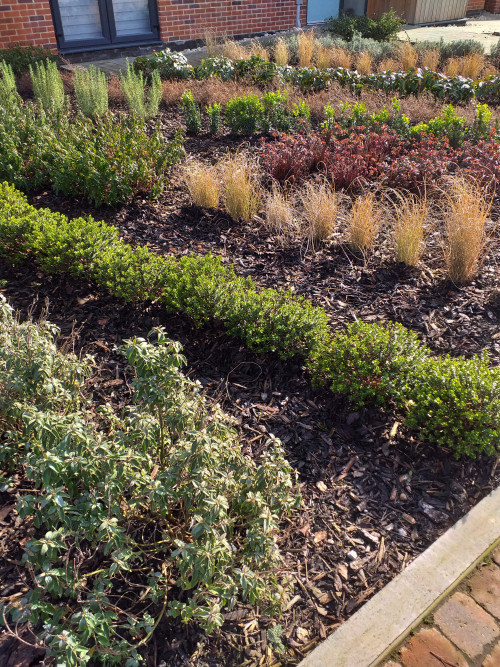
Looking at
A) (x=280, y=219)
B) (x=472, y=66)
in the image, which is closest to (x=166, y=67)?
(x=472, y=66)

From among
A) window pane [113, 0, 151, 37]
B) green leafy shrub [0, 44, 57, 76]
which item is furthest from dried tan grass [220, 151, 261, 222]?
window pane [113, 0, 151, 37]

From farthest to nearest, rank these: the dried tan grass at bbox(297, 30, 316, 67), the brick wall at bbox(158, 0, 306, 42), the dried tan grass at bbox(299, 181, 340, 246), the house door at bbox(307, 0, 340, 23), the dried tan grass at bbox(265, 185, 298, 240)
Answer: the house door at bbox(307, 0, 340, 23)
the brick wall at bbox(158, 0, 306, 42)
the dried tan grass at bbox(297, 30, 316, 67)
the dried tan grass at bbox(265, 185, 298, 240)
the dried tan grass at bbox(299, 181, 340, 246)

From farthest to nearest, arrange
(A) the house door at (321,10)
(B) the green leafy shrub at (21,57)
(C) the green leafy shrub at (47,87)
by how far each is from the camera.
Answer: (A) the house door at (321,10) < (B) the green leafy shrub at (21,57) < (C) the green leafy shrub at (47,87)

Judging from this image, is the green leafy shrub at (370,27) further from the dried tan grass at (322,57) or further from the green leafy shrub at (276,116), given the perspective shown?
the green leafy shrub at (276,116)

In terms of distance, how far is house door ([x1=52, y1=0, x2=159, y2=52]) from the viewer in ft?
34.7

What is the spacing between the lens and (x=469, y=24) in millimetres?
17641

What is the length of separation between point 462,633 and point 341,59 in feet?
36.0

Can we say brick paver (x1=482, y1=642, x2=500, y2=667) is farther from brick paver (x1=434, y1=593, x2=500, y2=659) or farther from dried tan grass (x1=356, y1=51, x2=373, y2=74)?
dried tan grass (x1=356, y1=51, x2=373, y2=74)

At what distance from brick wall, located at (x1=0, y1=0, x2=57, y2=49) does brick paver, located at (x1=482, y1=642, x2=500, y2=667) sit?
1176cm

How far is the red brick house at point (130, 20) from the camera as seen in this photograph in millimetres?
10016

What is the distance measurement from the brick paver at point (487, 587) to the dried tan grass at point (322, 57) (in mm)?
10420

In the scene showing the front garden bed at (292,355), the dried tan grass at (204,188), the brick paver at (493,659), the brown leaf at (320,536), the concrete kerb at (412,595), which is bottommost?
the brick paver at (493,659)

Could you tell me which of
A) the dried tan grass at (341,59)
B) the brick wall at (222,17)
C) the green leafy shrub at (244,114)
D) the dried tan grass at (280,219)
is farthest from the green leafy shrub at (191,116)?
the brick wall at (222,17)

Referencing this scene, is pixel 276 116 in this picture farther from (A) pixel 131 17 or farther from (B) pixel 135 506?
(B) pixel 135 506
